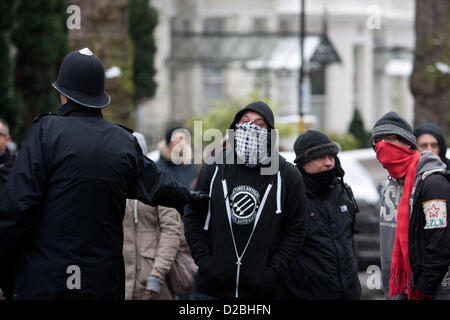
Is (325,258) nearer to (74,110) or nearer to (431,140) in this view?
(74,110)

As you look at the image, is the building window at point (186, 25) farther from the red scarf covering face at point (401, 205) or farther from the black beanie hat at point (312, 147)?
the red scarf covering face at point (401, 205)

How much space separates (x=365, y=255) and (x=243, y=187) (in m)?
6.79

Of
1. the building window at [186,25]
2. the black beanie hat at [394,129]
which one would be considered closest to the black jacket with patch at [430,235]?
the black beanie hat at [394,129]

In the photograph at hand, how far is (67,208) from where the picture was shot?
13.9 ft

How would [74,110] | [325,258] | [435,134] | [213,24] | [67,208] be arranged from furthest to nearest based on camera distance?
[213,24]
[435,134]
[325,258]
[74,110]
[67,208]

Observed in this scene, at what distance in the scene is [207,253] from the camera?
197 inches

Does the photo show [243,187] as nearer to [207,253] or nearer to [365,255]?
[207,253]

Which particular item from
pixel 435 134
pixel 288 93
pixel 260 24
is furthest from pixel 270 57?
pixel 435 134

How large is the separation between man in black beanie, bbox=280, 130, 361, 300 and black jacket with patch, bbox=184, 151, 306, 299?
48 cm

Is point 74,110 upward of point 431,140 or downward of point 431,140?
upward

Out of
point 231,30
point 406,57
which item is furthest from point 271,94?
point 406,57

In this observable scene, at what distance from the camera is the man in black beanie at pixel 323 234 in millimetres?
5586

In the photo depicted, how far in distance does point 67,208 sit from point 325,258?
2053 millimetres
